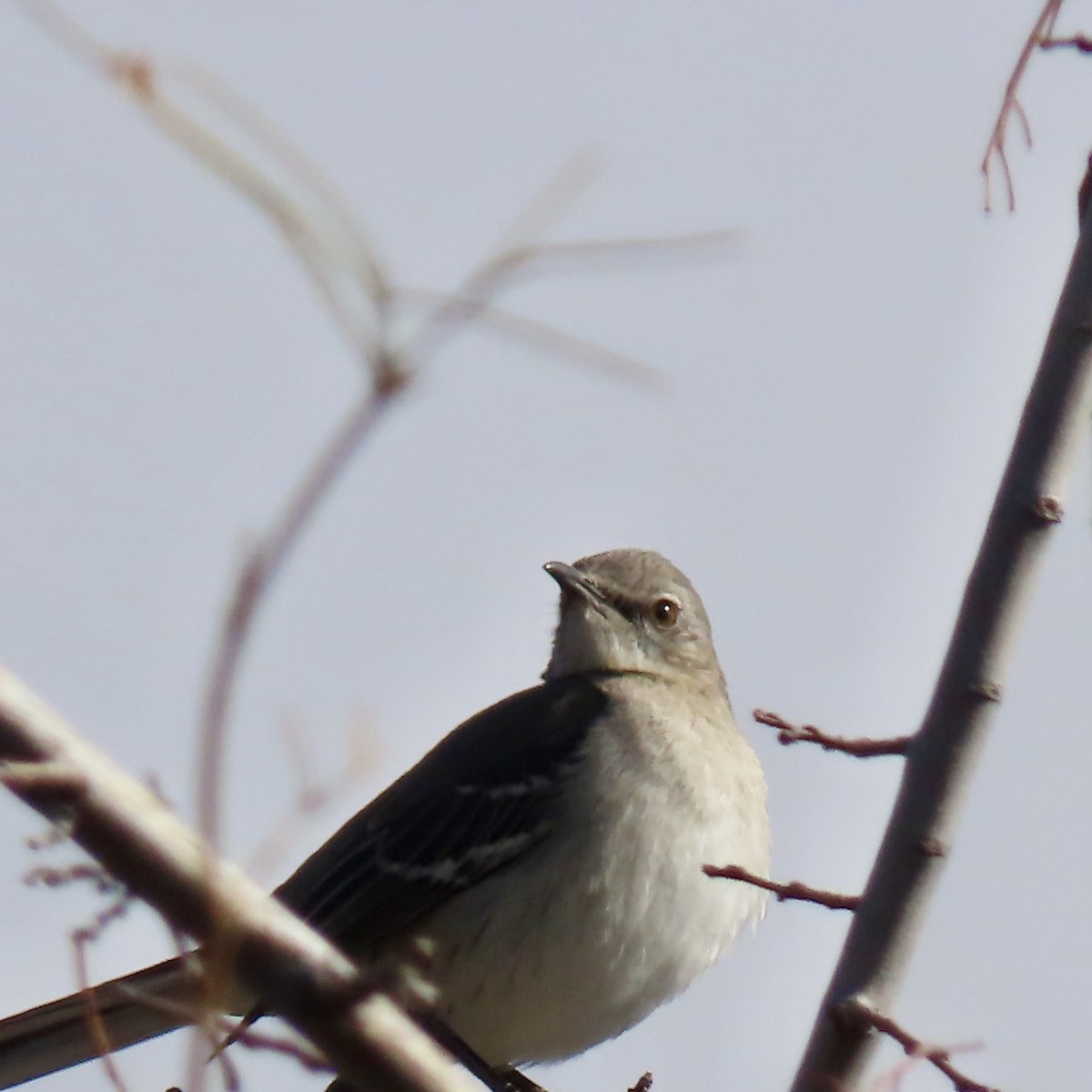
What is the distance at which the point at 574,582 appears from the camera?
965 centimetres

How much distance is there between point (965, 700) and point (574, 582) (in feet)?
19.1

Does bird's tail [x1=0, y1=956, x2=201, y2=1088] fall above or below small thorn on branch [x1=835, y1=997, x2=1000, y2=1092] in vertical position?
below

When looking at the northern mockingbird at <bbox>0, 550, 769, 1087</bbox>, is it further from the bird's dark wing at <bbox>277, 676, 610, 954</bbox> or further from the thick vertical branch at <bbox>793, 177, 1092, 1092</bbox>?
the thick vertical branch at <bbox>793, 177, 1092, 1092</bbox>

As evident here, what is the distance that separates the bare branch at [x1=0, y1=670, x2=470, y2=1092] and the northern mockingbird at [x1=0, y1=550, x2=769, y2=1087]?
4.38 metres

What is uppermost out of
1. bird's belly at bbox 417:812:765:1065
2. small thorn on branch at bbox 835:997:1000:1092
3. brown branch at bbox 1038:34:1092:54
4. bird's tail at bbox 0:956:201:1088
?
brown branch at bbox 1038:34:1092:54

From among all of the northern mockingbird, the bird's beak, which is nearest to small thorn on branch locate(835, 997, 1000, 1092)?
the northern mockingbird

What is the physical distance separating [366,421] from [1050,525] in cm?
243

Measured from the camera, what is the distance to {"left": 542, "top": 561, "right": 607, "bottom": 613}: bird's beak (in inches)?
378

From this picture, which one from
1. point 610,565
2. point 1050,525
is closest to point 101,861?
point 1050,525

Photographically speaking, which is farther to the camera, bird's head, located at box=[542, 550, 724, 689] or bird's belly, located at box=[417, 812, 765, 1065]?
bird's head, located at box=[542, 550, 724, 689]

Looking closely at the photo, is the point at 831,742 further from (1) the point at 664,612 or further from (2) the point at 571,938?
(1) the point at 664,612

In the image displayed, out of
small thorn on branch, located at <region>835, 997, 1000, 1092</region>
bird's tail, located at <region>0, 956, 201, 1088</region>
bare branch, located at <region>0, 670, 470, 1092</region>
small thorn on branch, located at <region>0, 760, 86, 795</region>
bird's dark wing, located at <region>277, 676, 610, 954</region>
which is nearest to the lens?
small thorn on branch, located at <region>0, 760, 86, 795</region>

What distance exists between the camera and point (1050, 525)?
3.87 m

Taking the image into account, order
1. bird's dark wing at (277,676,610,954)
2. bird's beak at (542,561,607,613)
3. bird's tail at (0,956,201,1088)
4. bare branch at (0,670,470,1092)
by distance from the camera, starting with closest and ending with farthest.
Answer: bare branch at (0,670,470,1092), bird's tail at (0,956,201,1088), bird's dark wing at (277,676,610,954), bird's beak at (542,561,607,613)
